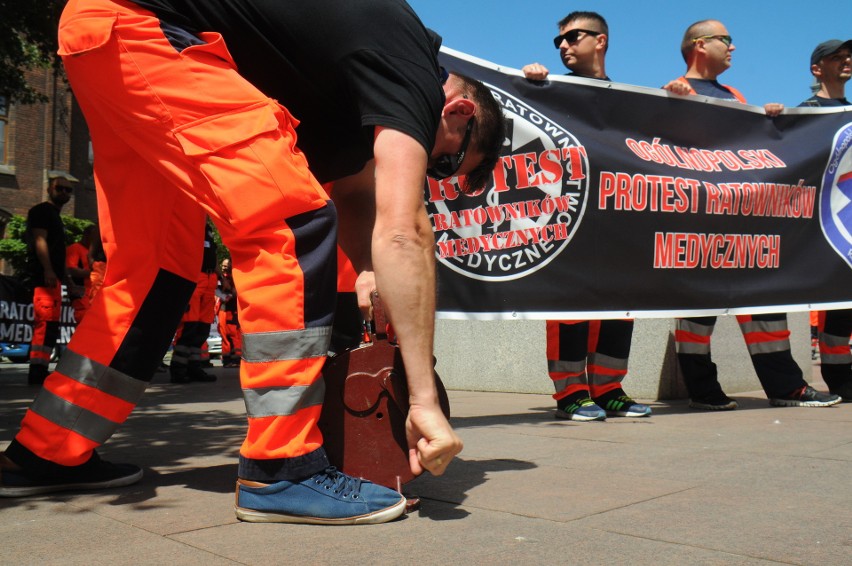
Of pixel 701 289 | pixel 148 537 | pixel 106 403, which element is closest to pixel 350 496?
pixel 148 537

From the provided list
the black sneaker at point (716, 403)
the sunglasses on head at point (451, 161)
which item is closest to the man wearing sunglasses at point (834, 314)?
the black sneaker at point (716, 403)

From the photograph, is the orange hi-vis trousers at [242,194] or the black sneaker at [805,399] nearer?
the orange hi-vis trousers at [242,194]

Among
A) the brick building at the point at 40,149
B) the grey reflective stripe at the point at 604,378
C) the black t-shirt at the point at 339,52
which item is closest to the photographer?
the black t-shirt at the point at 339,52

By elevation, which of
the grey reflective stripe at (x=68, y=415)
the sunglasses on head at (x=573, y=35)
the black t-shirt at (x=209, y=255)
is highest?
the sunglasses on head at (x=573, y=35)

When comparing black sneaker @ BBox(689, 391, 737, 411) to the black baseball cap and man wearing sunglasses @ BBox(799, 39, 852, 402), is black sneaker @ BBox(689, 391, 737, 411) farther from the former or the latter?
the black baseball cap

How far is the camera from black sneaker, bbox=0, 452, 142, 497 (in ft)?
8.91

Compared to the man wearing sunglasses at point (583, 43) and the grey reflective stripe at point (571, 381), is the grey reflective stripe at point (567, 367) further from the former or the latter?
the man wearing sunglasses at point (583, 43)

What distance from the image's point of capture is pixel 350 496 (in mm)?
2359

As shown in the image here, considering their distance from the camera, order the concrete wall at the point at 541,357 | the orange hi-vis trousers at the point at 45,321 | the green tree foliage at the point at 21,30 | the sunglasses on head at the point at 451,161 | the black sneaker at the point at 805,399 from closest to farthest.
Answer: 1. the sunglasses on head at the point at 451,161
2. the black sneaker at the point at 805,399
3. the concrete wall at the point at 541,357
4. the orange hi-vis trousers at the point at 45,321
5. the green tree foliage at the point at 21,30

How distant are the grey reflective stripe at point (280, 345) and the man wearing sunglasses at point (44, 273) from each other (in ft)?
22.0

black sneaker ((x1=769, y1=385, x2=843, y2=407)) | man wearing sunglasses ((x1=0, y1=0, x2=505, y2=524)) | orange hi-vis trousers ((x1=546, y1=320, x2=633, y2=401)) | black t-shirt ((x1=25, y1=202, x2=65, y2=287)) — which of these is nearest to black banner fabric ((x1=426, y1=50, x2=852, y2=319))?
orange hi-vis trousers ((x1=546, y1=320, x2=633, y2=401))

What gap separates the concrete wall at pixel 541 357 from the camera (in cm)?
688

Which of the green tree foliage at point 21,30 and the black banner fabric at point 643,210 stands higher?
the green tree foliage at point 21,30

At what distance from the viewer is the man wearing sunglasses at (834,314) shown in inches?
247
